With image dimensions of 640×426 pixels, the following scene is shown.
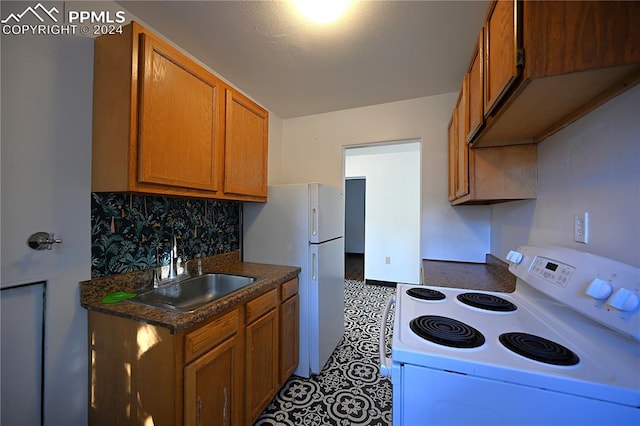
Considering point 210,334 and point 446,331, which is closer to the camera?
point 446,331

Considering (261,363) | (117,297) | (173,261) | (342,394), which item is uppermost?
(173,261)

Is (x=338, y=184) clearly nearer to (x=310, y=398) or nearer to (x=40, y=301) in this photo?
(x=310, y=398)

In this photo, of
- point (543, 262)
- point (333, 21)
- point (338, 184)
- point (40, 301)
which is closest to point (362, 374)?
point (543, 262)

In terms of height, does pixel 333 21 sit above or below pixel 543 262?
above

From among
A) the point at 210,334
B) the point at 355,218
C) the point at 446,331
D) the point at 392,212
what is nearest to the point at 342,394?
the point at 210,334

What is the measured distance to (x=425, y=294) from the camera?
1305 millimetres

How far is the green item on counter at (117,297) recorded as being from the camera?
1.20 meters

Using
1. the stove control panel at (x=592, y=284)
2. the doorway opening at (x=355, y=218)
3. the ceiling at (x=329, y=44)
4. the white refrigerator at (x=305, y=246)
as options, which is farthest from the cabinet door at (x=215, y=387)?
the doorway opening at (x=355, y=218)

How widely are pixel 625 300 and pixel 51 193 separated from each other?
2124 mm

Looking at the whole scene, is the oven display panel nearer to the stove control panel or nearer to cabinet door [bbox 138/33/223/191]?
the stove control panel

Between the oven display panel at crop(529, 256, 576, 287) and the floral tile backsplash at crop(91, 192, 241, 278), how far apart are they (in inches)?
79.8

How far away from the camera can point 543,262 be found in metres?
1.03

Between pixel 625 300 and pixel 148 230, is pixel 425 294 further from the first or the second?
pixel 148 230

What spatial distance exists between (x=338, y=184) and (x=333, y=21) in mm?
1525
